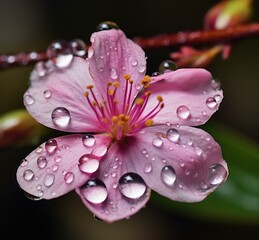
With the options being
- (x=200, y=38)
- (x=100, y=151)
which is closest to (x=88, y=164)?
(x=100, y=151)

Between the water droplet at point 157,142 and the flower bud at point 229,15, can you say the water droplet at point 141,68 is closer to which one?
the water droplet at point 157,142

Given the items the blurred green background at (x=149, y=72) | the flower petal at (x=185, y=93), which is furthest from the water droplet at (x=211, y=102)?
the blurred green background at (x=149, y=72)

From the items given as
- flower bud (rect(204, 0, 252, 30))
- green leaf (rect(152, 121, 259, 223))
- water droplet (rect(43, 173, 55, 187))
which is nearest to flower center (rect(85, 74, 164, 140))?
water droplet (rect(43, 173, 55, 187))

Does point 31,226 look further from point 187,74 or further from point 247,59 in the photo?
point 187,74

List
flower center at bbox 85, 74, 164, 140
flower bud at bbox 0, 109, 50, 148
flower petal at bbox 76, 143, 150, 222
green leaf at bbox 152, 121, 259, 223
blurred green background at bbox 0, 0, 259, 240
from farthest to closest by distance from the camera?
1. blurred green background at bbox 0, 0, 259, 240
2. green leaf at bbox 152, 121, 259, 223
3. flower bud at bbox 0, 109, 50, 148
4. flower center at bbox 85, 74, 164, 140
5. flower petal at bbox 76, 143, 150, 222

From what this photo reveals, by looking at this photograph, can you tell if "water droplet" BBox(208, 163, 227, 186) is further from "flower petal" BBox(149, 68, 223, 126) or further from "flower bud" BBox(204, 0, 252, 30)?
"flower bud" BBox(204, 0, 252, 30)

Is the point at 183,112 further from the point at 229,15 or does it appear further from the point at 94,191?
the point at 229,15

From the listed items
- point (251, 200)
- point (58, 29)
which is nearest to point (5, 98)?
point (58, 29)
